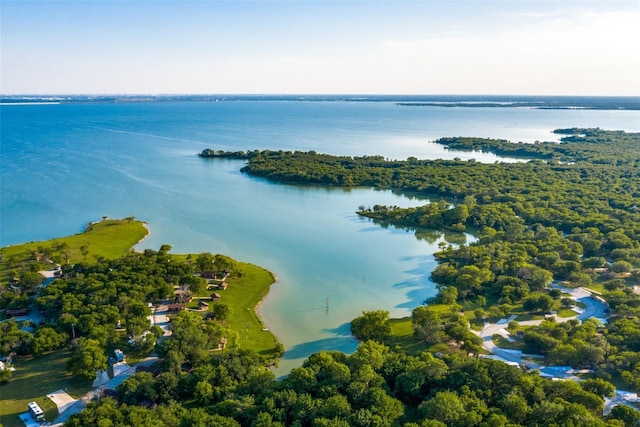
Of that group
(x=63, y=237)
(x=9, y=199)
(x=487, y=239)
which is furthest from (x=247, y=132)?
(x=487, y=239)

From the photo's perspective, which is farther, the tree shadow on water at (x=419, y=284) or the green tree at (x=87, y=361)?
the tree shadow on water at (x=419, y=284)

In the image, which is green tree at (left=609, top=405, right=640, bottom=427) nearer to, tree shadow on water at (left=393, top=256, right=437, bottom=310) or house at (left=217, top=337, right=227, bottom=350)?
tree shadow on water at (left=393, top=256, right=437, bottom=310)

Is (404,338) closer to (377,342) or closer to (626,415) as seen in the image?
(377,342)

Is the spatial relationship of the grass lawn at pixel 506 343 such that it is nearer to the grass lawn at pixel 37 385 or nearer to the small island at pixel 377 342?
the small island at pixel 377 342

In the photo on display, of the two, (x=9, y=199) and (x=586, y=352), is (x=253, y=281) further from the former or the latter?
(x=9, y=199)

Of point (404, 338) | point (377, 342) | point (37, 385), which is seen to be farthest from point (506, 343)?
point (37, 385)

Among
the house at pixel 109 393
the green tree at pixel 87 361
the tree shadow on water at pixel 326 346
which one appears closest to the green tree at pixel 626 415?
the tree shadow on water at pixel 326 346

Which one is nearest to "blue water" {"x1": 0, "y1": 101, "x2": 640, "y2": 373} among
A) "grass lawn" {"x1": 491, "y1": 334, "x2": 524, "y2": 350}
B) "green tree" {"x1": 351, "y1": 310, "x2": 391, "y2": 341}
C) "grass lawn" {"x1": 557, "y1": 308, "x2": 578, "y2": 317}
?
"green tree" {"x1": 351, "y1": 310, "x2": 391, "y2": 341}
